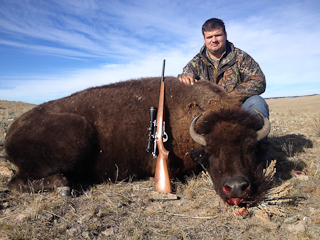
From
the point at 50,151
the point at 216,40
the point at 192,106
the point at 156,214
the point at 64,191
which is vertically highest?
the point at 216,40

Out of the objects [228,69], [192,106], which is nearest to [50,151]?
[192,106]

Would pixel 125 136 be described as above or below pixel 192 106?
below

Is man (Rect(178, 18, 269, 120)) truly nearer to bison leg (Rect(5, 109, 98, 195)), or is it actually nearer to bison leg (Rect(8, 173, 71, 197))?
bison leg (Rect(5, 109, 98, 195))

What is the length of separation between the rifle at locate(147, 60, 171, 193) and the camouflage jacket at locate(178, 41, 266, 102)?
1.73 meters

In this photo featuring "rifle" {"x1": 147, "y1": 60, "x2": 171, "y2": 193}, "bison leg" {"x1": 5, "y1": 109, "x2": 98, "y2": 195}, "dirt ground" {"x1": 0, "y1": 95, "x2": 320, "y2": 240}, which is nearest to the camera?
"dirt ground" {"x1": 0, "y1": 95, "x2": 320, "y2": 240}

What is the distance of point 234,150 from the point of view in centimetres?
310

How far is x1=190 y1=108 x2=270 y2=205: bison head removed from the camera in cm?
279

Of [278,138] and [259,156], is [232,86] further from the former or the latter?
[278,138]

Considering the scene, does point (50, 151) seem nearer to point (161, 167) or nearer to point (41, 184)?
point (41, 184)

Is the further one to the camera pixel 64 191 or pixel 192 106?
pixel 192 106

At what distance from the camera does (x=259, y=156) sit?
11.1ft

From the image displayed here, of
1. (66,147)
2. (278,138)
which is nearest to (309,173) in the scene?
(278,138)

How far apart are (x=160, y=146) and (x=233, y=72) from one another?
261cm

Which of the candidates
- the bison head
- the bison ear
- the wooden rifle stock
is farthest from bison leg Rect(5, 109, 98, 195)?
the bison head
